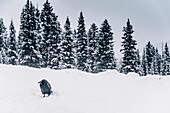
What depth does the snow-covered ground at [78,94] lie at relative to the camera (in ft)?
28.5

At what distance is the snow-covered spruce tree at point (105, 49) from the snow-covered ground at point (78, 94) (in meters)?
19.5

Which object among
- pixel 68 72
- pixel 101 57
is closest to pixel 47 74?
pixel 68 72

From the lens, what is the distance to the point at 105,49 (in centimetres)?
3503

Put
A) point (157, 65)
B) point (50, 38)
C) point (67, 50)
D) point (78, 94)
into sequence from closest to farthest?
point (78, 94) < point (50, 38) < point (67, 50) < point (157, 65)

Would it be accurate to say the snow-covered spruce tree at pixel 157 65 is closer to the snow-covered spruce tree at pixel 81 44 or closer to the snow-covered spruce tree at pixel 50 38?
the snow-covered spruce tree at pixel 81 44

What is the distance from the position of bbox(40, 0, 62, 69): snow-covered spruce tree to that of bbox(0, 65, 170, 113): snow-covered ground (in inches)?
690

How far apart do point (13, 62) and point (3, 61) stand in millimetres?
15624

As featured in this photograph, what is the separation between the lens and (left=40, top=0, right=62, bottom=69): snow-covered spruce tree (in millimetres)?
31953

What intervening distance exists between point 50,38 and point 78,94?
23.0m

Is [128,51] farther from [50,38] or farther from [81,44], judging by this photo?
[50,38]

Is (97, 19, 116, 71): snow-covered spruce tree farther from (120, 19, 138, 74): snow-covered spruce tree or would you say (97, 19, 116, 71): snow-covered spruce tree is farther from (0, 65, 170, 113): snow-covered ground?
(0, 65, 170, 113): snow-covered ground

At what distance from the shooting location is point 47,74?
44.6ft

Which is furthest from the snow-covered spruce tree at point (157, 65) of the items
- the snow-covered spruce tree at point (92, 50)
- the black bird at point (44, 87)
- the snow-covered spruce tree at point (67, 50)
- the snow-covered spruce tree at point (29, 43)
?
the black bird at point (44, 87)

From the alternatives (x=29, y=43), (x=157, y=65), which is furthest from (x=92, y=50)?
(x=157, y=65)
